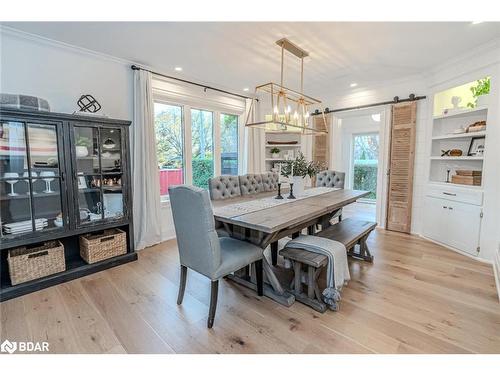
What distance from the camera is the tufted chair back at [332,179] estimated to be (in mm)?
4105

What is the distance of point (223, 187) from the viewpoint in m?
3.29

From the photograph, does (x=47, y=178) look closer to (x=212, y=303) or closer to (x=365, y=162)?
(x=212, y=303)

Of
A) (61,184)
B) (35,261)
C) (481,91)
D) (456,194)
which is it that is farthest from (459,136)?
(35,261)

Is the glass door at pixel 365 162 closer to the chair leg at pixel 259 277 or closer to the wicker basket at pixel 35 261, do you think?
the chair leg at pixel 259 277

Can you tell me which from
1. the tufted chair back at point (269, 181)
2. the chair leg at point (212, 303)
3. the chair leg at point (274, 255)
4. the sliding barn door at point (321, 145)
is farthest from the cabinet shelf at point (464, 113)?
the chair leg at point (212, 303)

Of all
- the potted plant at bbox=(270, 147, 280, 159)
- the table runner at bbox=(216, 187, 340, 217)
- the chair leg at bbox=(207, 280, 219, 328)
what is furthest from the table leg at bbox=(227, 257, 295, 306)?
the potted plant at bbox=(270, 147, 280, 159)

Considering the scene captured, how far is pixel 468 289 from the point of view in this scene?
2.47 meters

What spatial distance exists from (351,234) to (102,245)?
2.81m

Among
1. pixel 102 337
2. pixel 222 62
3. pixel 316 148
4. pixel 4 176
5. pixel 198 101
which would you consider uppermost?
pixel 222 62

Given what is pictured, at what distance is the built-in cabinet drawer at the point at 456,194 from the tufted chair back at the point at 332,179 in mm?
1301

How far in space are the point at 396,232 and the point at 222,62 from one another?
3838mm
